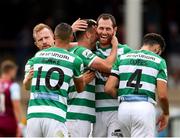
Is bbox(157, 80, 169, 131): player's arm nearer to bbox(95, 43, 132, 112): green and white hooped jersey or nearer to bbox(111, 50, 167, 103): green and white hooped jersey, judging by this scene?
bbox(111, 50, 167, 103): green and white hooped jersey

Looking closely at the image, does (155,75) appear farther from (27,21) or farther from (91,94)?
(27,21)

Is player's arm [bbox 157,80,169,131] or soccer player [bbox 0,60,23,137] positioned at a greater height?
soccer player [bbox 0,60,23,137]

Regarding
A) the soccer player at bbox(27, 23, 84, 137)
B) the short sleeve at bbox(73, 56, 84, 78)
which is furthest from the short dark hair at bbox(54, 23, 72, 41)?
the short sleeve at bbox(73, 56, 84, 78)

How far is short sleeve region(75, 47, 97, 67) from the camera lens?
11.5 meters

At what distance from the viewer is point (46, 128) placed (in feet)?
35.8

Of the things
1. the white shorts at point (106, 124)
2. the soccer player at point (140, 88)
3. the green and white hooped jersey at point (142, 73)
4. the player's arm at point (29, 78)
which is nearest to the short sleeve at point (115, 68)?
the soccer player at point (140, 88)

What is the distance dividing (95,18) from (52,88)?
15377 millimetres

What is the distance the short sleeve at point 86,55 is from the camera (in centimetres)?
1152

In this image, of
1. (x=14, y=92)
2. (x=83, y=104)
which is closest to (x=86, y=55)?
(x=83, y=104)

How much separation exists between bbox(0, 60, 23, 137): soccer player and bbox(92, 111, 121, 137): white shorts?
3.90 m

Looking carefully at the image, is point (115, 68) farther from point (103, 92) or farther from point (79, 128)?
point (79, 128)

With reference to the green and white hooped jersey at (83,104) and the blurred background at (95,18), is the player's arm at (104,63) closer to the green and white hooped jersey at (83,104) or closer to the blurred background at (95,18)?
the green and white hooped jersey at (83,104)

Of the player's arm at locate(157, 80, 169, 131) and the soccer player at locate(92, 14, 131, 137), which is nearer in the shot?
the player's arm at locate(157, 80, 169, 131)

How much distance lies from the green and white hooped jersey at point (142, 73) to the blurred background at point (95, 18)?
1267 centimetres
